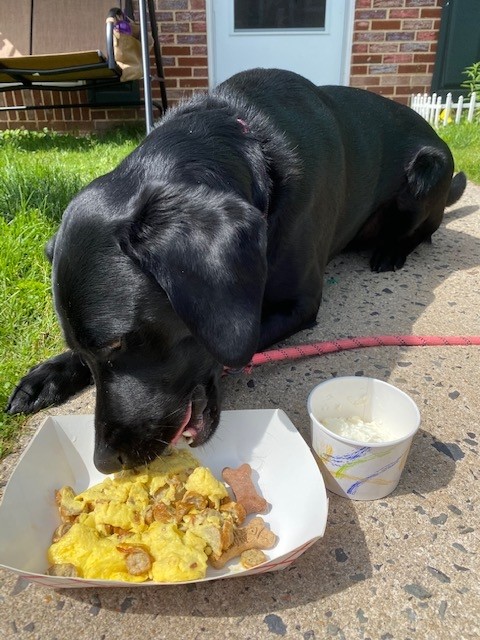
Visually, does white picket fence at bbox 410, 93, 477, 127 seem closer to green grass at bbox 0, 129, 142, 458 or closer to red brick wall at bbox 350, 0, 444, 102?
red brick wall at bbox 350, 0, 444, 102

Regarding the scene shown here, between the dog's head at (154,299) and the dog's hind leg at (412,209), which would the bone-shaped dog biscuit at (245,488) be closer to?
the dog's head at (154,299)

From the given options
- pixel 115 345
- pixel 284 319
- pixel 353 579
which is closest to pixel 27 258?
pixel 284 319

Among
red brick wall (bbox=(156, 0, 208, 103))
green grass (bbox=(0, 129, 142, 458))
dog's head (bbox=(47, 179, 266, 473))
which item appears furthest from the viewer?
red brick wall (bbox=(156, 0, 208, 103))

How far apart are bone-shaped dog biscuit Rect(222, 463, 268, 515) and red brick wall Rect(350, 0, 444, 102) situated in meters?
5.48

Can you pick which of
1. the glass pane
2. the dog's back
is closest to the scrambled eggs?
the dog's back

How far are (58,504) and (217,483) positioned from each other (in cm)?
37

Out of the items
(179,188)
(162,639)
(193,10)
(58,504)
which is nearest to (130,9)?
(193,10)

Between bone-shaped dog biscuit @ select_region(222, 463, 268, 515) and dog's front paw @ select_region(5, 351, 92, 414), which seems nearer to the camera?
bone-shaped dog biscuit @ select_region(222, 463, 268, 515)

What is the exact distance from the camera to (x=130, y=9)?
17.4ft

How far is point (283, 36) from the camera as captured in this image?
584 cm

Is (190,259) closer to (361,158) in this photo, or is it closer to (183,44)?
(361,158)

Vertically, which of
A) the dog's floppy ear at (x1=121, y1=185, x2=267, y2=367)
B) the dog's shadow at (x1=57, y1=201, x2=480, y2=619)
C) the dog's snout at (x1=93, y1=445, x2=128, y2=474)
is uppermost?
the dog's floppy ear at (x1=121, y1=185, x2=267, y2=367)

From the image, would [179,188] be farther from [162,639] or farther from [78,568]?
[162,639]

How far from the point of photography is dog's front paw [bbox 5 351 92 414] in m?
1.73
